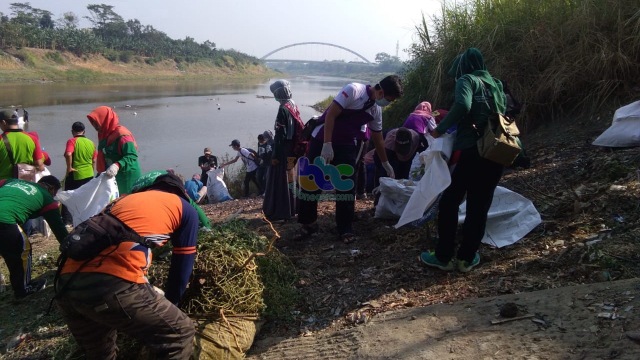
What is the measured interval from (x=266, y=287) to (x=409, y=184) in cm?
195

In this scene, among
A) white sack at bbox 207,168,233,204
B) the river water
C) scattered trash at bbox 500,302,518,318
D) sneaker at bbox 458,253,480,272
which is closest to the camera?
scattered trash at bbox 500,302,518,318

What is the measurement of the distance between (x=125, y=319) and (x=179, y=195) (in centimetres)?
66

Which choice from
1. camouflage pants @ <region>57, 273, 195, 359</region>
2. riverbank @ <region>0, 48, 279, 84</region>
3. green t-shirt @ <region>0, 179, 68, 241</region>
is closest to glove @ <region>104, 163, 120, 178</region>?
green t-shirt @ <region>0, 179, 68, 241</region>

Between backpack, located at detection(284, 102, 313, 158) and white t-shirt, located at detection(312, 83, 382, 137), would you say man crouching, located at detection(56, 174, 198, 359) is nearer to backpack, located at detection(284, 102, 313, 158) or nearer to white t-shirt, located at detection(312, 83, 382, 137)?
white t-shirt, located at detection(312, 83, 382, 137)

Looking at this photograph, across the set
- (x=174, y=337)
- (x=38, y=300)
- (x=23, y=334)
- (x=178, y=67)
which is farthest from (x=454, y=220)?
(x=178, y=67)

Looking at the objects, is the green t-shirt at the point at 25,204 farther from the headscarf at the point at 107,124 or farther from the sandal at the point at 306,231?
the sandal at the point at 306,231

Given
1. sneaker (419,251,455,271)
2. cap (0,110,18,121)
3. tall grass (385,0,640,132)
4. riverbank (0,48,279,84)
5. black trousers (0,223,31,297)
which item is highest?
riverbank (0,48,279,84)

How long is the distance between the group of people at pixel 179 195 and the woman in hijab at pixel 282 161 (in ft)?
0.04

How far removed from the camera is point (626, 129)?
15.1 feet

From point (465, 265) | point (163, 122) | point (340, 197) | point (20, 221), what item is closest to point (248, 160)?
point (340, 197)

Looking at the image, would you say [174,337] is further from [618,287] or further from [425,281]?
[618,287]

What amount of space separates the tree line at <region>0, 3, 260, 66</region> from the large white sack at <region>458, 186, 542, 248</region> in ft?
172

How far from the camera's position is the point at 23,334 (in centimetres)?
339

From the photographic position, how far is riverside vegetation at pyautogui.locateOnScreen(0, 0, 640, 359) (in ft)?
10.1
